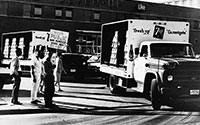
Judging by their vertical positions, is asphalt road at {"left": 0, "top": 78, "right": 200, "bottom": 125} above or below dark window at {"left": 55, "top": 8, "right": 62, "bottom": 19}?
below

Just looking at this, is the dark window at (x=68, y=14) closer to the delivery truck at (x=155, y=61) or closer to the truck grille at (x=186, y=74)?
the delivery truck at (x=155, y=61)

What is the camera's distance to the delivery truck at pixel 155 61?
8.80 m

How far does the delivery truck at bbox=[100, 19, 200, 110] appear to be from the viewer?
880 cm

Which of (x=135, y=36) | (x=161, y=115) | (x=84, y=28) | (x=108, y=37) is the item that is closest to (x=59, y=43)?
(x=108, y=37)

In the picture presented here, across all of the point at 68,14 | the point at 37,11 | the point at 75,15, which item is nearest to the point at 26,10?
the point at 37,11

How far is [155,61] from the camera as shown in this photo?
9289mm

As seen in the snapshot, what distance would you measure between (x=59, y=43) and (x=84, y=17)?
23607 millimetres

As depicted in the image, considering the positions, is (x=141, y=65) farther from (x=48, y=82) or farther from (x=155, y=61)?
(x=48, y=82)

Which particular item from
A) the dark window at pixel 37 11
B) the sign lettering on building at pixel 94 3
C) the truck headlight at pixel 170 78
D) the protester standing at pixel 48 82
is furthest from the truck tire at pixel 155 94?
the sign lettering on building at pixel 94 3

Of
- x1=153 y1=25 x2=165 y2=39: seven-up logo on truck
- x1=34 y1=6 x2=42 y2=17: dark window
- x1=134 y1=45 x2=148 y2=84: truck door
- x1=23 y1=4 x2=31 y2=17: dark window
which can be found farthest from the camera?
x1=34 y1=6 x2=42 y2=17: dark window

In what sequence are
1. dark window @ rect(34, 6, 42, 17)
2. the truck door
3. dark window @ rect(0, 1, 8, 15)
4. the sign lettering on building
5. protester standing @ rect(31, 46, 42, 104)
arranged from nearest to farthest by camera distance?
protester standing @ rect(31, 46, 42, 104) < the truck door < dark window @ rect(0, 1, 8, 15) < dark window @ rect(34, 6, 42, 17) < the sign lettering on building

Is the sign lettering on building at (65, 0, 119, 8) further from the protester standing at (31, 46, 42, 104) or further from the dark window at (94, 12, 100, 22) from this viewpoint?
the protester standing at (31, 46, 42, 104)

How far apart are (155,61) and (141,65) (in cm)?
93

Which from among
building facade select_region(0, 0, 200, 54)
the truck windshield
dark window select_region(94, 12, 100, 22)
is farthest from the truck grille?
dark window select_region(94, 12, 100, 22)
